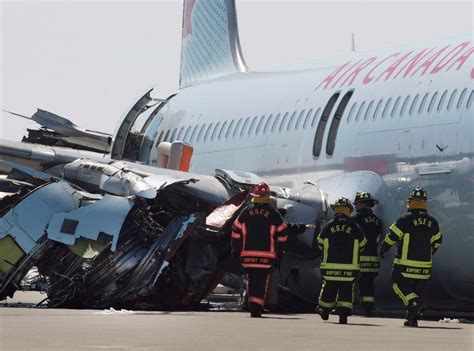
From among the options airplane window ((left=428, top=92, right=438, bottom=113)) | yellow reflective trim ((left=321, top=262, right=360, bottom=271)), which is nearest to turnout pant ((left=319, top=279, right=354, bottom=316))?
yellow reflective trim ((left=321, top=262, right=360, bottom=271))

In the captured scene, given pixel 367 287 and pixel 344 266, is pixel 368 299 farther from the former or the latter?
pixel 344 266

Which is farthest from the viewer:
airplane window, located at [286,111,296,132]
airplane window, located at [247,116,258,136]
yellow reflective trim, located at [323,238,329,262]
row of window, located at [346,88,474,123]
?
airplane window, located at [247,116,258,136]

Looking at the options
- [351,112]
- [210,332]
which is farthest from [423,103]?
[210,332]

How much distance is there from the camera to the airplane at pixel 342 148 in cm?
1895

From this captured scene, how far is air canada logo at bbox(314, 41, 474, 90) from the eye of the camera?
2011cm

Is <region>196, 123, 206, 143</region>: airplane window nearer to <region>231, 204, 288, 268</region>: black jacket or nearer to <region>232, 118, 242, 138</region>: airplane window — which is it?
<region>232, 118, 242, 138</region>: airplane window

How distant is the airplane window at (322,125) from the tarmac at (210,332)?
4.33 metres

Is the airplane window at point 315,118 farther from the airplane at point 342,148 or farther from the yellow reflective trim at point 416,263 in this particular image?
the yellow reflective trim at point 416,263

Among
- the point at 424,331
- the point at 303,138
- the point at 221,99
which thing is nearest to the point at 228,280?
the point at 303,138

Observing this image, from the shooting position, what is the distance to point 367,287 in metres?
19.1

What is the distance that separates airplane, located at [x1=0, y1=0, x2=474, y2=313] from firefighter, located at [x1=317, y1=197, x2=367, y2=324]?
63.9 inches

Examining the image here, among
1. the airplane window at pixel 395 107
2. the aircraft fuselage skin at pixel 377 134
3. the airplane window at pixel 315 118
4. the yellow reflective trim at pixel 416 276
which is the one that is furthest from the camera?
the airplane window at pixel 315 118

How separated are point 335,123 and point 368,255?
3328mm

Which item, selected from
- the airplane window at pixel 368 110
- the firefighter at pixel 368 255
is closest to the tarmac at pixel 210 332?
the firefighter at pixel 368 255
